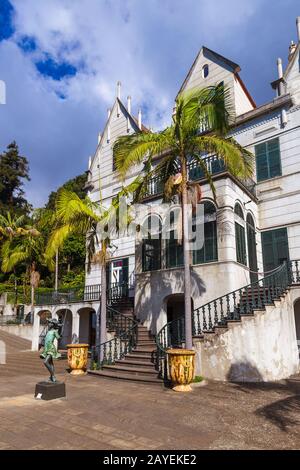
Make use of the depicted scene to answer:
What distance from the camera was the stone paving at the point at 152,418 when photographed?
502 centimetres

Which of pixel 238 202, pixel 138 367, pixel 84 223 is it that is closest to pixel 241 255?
pixel 238 202

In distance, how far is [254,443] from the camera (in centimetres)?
500

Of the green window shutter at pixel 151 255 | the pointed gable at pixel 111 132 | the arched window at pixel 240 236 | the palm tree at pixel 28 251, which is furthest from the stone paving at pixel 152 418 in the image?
the pointed gable at pixel 111 132

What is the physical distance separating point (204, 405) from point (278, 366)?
4.26 meters

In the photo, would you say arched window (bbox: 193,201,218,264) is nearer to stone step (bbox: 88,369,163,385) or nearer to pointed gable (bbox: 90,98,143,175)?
stone step (bbox: 88,369,163,385)

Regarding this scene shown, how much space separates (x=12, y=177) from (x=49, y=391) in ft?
147

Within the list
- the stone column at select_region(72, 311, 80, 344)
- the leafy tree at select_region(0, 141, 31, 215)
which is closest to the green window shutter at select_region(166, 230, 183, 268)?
the stone column at select_region(72, 311, 80, 344)

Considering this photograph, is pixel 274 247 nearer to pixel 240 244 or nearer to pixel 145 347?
pixel 240 244

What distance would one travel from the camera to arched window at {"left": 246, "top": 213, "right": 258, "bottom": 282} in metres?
14.1

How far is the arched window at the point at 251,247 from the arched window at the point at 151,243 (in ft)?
12.2

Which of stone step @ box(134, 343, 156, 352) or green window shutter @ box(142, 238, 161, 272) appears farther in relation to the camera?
green window shutter @ box(142, 238, 161, 272)

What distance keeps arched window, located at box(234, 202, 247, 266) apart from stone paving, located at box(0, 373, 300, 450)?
16.2 feet
